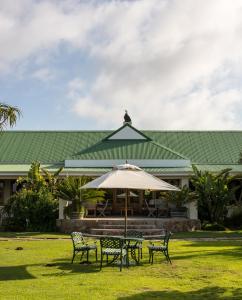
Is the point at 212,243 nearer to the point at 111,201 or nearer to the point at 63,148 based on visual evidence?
the point at 111,201

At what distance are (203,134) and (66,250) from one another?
2179cm

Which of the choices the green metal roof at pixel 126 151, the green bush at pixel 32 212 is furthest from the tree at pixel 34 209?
the green metal roof at pixel 126 151

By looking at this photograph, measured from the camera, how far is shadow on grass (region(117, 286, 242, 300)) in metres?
9.37

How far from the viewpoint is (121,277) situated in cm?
1154

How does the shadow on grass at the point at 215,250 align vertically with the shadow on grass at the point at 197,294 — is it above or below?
above

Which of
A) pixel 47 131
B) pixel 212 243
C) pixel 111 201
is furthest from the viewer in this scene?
pixel 47 131

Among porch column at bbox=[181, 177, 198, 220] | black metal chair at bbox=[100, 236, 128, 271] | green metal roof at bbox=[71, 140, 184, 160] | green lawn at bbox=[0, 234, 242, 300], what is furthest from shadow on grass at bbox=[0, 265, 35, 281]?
green metal roof at bbox=[71, 140, 184, 160]

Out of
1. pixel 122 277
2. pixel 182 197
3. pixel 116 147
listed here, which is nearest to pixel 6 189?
pixel 116 147

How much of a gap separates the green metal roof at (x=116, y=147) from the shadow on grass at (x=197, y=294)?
19965 mm

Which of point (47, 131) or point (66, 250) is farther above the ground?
point (47, 131)

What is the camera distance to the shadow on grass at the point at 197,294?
9367mm

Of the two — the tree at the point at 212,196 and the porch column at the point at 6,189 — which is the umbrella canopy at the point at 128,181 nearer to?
the tree at the point at 212,196

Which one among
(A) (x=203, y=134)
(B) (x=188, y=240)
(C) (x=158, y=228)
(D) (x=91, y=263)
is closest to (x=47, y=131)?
(A) (x=203, y=134)

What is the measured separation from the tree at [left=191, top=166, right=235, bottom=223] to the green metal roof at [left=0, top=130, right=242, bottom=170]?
4.60 m
